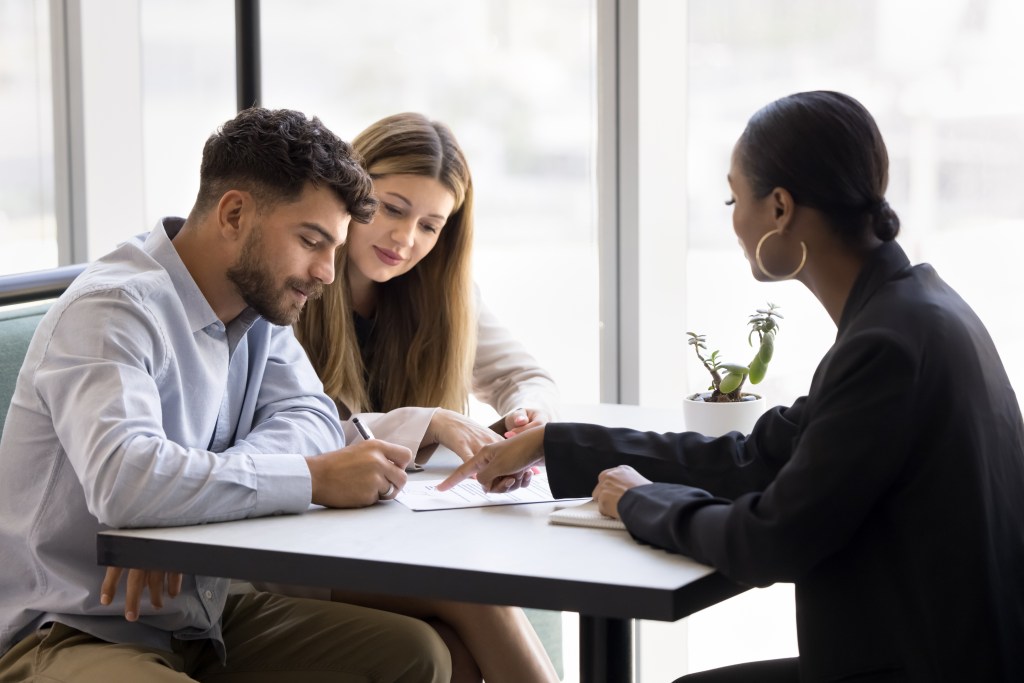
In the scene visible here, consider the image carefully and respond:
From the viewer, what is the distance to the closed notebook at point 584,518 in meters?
1.51

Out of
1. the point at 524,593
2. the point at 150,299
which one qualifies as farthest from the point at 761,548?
the point at 150,299

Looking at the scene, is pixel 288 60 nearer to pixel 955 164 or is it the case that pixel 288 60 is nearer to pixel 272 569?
pixel 955 164

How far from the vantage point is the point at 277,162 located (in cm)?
179

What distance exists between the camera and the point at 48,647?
1610mm

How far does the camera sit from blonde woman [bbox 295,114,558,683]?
93.7 inches

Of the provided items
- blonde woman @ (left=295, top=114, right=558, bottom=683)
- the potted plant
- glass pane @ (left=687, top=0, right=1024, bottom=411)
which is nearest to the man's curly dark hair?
blonde woman @ (left=295, top=114, right=558, bottom=683)

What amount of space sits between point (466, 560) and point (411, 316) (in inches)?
47.7

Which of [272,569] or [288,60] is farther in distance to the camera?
[288,60]

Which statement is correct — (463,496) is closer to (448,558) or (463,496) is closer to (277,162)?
(448,558)

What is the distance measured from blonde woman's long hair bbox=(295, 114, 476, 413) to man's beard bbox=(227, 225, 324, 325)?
520 millimetres

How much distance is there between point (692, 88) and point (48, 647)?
215cm

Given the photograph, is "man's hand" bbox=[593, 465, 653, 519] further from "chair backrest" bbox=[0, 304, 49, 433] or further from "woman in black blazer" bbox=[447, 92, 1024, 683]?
"chair backrest" bbox=[0, 304, 49, 433]

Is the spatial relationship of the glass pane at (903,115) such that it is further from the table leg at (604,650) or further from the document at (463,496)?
the table leg at (604,650)

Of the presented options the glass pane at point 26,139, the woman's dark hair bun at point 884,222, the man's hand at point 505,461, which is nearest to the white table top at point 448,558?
the man's hand at point 505,461
